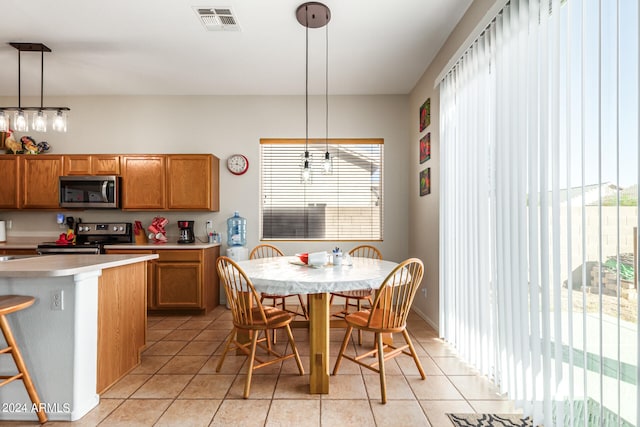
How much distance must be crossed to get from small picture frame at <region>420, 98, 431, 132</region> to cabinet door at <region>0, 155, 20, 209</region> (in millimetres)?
4966

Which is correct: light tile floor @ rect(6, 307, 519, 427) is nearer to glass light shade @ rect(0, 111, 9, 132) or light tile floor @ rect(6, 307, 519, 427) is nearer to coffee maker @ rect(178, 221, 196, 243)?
coffee maker @ rect(178, 221, 196, 243)

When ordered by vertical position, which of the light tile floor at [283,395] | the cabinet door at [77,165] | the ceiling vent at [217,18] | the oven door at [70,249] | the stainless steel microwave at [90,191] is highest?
the ceiling vent at [217,18]

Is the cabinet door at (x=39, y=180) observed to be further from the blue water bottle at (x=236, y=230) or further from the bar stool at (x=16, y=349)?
the bar stool at (x=16, y=349)

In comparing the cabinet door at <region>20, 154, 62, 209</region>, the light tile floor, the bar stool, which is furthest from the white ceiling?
the light tile floor

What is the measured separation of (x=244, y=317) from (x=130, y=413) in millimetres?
815

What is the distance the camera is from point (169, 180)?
14.1 ft

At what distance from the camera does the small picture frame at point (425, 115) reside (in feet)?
12.2

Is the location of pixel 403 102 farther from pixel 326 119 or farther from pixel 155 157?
pixel 155 157

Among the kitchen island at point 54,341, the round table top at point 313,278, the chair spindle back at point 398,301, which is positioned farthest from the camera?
the chair spindle back at point 398,301

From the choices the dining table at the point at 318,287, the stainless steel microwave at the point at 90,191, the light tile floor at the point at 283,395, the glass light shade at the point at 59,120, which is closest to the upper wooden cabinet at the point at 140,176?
the stainless steel microwave at the point at 90,191

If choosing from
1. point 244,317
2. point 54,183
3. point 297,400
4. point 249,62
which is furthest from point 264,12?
point 54,183

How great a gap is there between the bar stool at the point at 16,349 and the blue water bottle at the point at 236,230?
2.66 metres

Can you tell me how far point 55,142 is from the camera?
15.2 feet

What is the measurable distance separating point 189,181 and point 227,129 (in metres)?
0.91
